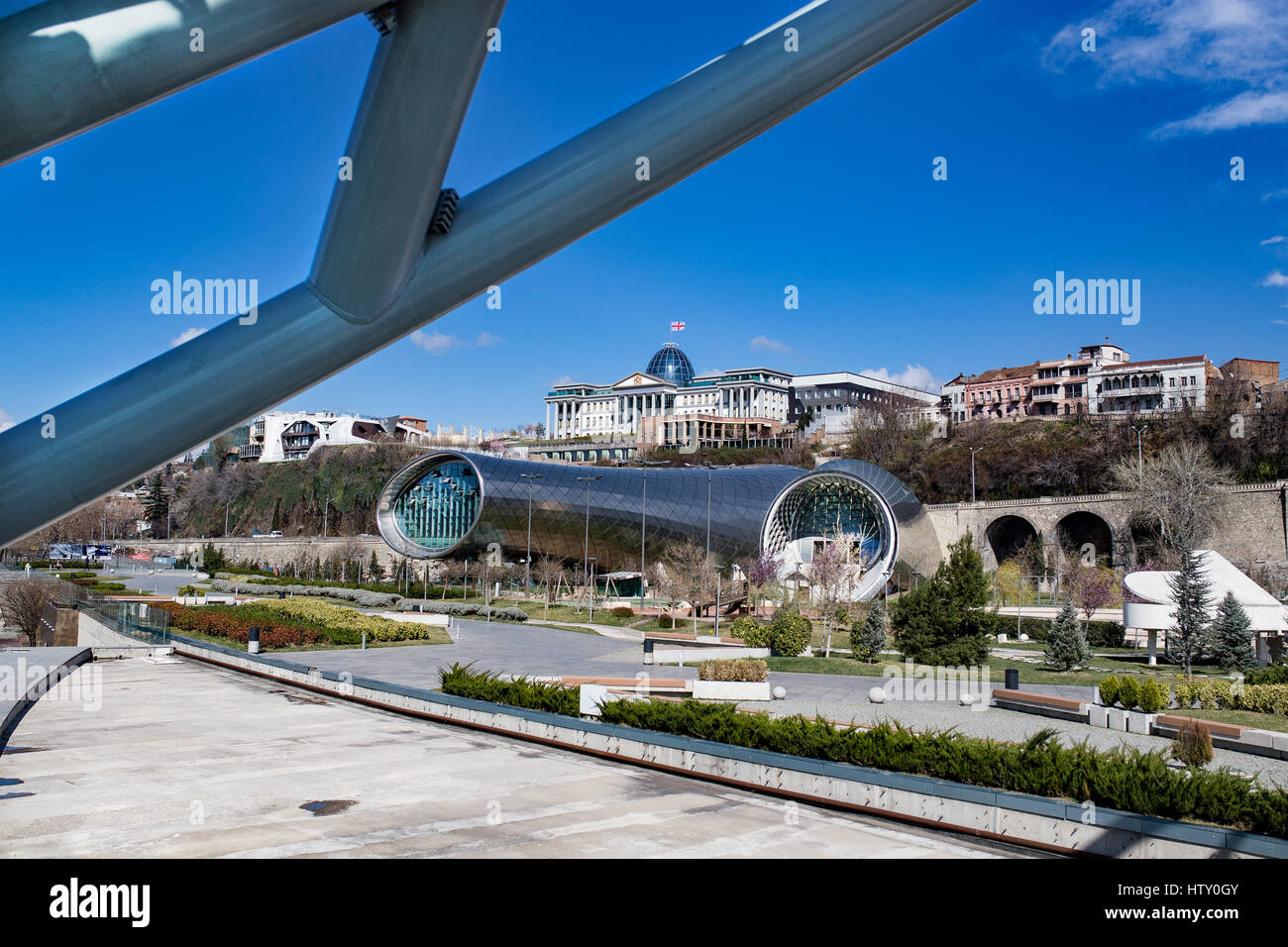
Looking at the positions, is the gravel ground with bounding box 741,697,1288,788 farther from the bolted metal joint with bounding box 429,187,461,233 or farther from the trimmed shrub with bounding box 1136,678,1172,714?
the bolted metal joint with bounding box 429,187,461,233

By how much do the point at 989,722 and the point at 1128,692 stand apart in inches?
102

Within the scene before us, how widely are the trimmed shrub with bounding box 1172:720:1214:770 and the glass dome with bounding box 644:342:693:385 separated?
438 feet

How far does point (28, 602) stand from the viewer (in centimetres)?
3225

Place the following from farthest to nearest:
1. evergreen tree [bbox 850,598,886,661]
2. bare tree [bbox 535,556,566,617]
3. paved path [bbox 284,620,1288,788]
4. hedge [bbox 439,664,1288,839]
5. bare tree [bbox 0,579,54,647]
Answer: bare tree [bbox 535,556,566,617]
bare tree [bbox 0,579,54,647]
evergreen tree [bbox 850,598,886,661]
paved path [bbox 284,620,1288,788]
hedge [bbox 439,664,1288,839]

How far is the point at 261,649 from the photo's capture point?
26.5 meters

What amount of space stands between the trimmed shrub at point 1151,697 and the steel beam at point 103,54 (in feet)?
58.3

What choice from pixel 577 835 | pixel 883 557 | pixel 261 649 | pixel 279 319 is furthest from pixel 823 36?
pixel 883 557

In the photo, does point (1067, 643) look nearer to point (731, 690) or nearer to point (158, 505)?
point (731, 690)

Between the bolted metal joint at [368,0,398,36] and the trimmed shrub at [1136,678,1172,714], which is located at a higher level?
the bolted metal joint at [368,0,398,36]

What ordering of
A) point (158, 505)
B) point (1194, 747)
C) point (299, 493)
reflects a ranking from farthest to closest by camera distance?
point (158, 505) < point (299, 493) < point (1194, 747)

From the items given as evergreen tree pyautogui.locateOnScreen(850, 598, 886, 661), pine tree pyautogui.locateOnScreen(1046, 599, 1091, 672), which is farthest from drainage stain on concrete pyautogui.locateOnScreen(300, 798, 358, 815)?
pine tree pyautogui.locateOnScreen(1046, 599, 1091, 672)

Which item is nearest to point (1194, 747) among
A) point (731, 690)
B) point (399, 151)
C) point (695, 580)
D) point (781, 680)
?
point (731, 690)

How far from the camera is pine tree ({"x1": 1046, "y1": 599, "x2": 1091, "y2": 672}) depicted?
80.2ft
